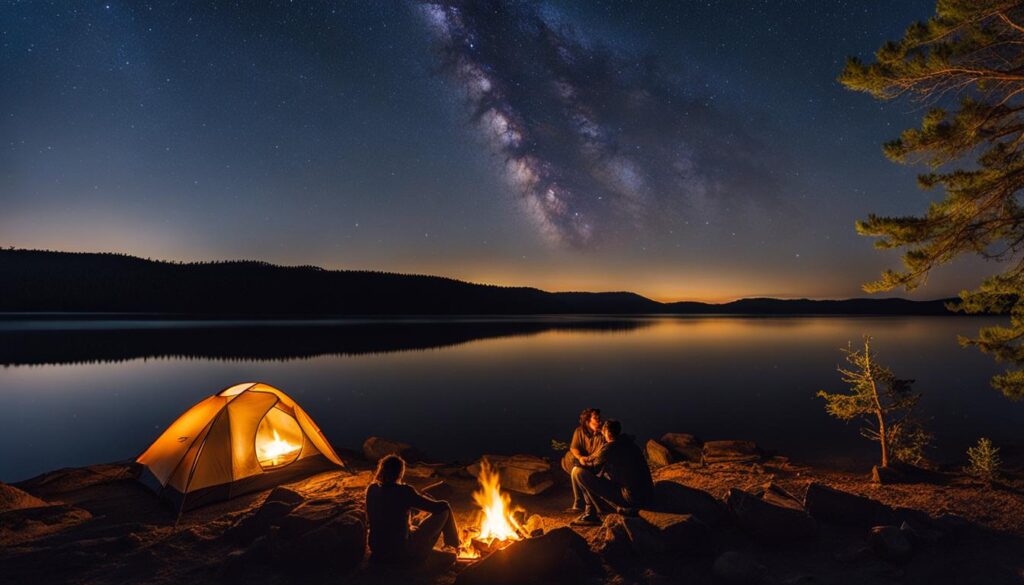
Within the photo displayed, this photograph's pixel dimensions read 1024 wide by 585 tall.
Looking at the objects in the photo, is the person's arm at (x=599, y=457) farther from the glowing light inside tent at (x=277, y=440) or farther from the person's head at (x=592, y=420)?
the glowing light inside tent at (x=277, y=440)

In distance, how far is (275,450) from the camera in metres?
10.3

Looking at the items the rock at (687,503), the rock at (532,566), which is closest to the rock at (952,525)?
the rock at (687,503)

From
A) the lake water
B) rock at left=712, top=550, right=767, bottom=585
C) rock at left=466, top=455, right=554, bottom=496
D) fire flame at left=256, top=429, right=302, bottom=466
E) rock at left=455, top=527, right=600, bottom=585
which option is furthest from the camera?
the lake water

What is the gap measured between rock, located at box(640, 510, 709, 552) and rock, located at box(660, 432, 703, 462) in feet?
23.3

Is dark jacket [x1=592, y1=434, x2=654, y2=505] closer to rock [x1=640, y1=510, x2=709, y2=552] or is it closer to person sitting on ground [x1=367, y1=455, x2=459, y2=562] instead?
rock [x1=640, y1=510, x2=709, y2=552]

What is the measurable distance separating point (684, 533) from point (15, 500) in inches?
429

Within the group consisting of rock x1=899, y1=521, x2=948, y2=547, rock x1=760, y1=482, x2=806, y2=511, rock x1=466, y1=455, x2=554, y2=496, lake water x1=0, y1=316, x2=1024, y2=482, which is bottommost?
lake water x1=0, y1=316, x2=1024, y2=482

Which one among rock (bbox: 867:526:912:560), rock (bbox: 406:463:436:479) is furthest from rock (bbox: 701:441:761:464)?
rock (bbox: 406:463:436:479)

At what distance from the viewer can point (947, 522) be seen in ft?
20.3

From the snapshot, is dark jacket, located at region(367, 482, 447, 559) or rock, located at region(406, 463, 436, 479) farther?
rock, located at region(406, 463, 436, 479)

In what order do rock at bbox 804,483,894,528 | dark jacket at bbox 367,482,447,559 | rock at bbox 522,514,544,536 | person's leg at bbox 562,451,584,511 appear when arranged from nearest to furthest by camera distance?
1. dark jacket at bbox 367,482,447,559
2. rock at bbox 804,483,894,528
3. rock at bbox 522,514,544,536
4. person's leg at bbox 562,451,584,511

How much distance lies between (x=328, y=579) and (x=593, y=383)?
1049 inches

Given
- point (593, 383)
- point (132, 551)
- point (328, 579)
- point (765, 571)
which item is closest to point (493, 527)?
point (328, 579)

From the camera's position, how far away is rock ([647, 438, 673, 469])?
11817mm
